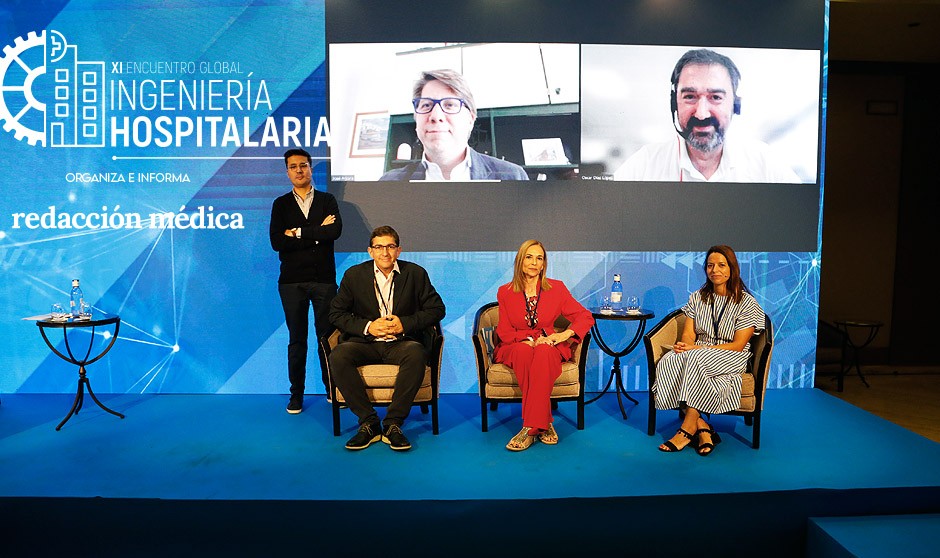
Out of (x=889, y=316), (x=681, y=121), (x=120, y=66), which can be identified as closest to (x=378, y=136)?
(x=120, y=66)

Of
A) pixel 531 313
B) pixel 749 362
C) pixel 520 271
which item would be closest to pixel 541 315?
pixel 531 313

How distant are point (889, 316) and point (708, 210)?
3497 mm

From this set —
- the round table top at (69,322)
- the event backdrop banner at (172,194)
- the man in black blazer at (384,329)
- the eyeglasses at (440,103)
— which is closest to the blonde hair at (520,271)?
the man in black blazer at (384,329)

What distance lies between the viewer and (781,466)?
11.3ft

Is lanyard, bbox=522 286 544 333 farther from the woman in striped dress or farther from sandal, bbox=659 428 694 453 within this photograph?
sandal, bbox=659 428 694 453

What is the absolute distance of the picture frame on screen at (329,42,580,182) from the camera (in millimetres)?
5004

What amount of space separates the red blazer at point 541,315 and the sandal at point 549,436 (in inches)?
20.7

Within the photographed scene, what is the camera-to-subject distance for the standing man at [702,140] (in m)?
5.09

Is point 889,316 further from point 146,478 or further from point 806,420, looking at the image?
point 146,478

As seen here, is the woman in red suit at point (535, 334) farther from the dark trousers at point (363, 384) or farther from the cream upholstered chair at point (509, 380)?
the dark trousers at point (363, 384)

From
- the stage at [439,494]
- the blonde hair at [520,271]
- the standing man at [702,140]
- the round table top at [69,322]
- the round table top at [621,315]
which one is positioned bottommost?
the stage at [439,494]

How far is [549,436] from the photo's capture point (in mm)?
3828

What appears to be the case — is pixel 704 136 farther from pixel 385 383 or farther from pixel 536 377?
pixel 385 383

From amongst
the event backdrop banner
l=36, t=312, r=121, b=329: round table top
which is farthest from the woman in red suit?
l=36, t=312, r=121, b=329: round table top
